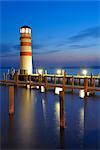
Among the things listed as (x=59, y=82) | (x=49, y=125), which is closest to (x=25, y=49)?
(x=59, y=82)

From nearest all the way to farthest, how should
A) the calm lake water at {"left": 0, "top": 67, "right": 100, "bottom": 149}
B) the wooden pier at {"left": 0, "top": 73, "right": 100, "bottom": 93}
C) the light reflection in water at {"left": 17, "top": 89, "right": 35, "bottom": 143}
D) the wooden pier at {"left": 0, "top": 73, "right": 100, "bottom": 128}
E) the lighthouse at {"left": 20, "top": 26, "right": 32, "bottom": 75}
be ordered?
the calm lake water at {"left": 0, "top": 67, "right": 100, "bottom": 149} < the light reflection in water at {"left": 17, "top": 89, "right": 35, "bottom": 143} < the wooden pier at {"left": 0, "top": 73, "right": 100, "bottom": 128} < the wooden pier at {"left": 0, "top": 73, "right": 100, "bottom": 93} < the lighthouse at {"left": 20, "top": 26, "right": 32, "bottom": 75}

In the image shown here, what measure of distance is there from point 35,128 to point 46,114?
2.78 meters

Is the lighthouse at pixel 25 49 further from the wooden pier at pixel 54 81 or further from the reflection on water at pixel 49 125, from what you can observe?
the reflection on water at pixel 49 125

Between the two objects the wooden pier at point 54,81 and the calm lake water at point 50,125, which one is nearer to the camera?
the calm lake water at point 50,125

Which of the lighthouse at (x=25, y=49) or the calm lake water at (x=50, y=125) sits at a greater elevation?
the lighthouse at (x=25, y=49)

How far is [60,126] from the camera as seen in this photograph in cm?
1151

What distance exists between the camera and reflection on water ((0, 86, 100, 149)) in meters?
10.0

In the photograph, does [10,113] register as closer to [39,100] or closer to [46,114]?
[46,114]

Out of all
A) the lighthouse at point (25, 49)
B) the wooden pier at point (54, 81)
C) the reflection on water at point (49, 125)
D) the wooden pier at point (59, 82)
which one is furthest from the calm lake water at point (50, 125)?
the lighthouse at point (25, 49)

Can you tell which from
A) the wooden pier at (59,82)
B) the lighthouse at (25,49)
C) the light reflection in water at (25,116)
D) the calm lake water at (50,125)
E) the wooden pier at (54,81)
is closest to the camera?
the calm lake water at (50,125)

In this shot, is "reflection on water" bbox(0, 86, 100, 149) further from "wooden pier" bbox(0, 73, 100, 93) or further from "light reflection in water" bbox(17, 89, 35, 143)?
"wooden pier" bbox(0, 73, 100, 93)

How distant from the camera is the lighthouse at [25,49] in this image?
2509 centimetres

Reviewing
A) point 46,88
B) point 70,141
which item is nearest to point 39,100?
point 46,88

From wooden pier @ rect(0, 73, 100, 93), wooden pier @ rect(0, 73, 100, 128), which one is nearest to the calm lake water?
wooden pier @ rect(0, 73, 100, 128)
